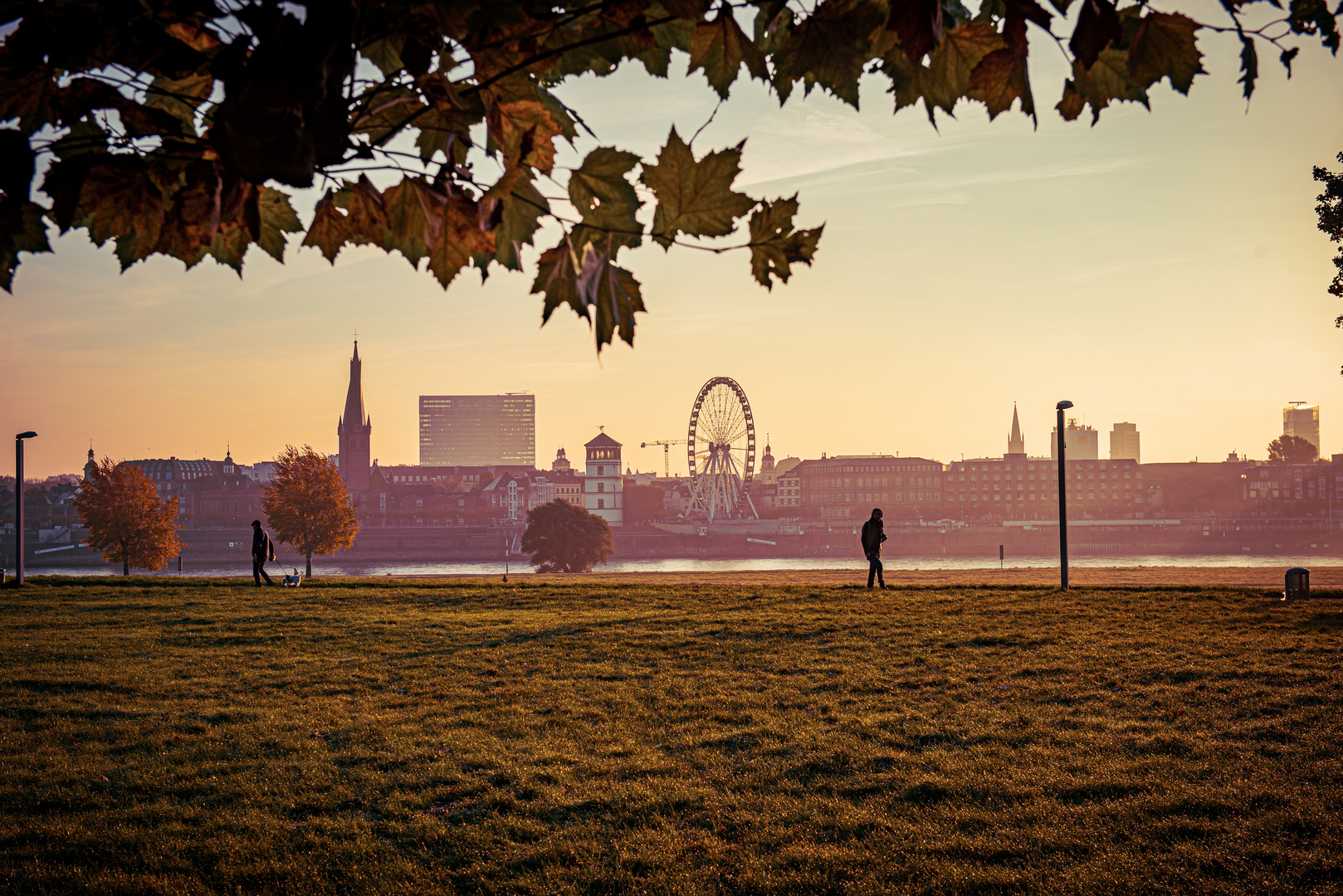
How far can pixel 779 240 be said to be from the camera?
5.39 feet

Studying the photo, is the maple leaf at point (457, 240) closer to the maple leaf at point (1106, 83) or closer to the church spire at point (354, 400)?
the maple leaf at point (1106, 83)

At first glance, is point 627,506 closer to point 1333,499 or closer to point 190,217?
point 1333,499

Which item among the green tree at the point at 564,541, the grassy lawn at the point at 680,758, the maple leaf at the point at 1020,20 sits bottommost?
the green tree at the point at 564,541

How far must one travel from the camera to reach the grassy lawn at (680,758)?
15.7ft

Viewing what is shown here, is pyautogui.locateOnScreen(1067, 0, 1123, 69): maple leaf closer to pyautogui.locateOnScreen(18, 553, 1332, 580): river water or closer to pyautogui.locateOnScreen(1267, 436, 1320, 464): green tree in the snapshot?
pyautogui.locateOnScreen(18, 553, 1332, 580): river water

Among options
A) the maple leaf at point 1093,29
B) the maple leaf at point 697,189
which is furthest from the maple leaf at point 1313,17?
the maple leaf at point 697,189

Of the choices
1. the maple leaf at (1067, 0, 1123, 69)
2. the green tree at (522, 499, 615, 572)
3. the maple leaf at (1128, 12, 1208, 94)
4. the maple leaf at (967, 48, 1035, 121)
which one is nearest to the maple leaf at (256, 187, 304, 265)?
the maple leaf at (967, 48, 1035, 121)

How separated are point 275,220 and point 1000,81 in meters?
1.52

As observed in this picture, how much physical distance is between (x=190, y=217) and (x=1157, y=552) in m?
107

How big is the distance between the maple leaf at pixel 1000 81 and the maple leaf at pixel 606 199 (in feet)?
2.14

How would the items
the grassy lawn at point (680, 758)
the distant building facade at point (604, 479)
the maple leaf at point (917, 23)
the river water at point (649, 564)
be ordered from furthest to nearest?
1. the distant building facade at point (604, 479)
2. the river water at point (649, 564)
3. the grassy lawn at point (680, 758)
4. the maple leaf at point (917, 23)

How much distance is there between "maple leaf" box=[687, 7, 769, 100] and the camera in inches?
60.6

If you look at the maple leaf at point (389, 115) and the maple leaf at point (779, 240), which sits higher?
the maple leaf at point (389, 115)

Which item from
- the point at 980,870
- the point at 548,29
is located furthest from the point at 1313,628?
the point at 548,29
